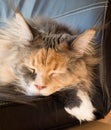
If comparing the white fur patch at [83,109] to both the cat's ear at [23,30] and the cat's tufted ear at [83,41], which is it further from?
the cat's ear at [23,30]

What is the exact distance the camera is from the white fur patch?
3.78 ft

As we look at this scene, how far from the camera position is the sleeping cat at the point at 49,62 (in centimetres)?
106

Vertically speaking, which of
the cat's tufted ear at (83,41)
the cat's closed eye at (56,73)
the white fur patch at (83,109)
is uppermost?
the cat's tufted ear at (83,41)

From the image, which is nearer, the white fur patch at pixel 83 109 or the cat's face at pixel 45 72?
the cat's face at pixel 45 72

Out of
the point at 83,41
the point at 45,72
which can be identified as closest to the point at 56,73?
the point at 45,72

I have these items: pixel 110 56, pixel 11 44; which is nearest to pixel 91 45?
pixel 110 56

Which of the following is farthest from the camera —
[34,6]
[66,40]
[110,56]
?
[34,6]

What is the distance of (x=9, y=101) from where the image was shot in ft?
Answer: 3.29

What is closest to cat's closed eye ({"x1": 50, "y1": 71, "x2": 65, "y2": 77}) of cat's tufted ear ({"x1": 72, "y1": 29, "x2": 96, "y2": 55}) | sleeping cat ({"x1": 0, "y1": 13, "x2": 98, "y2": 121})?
sleeping cat ({"x1": 0, "y1": 13, "x2": 98, "y2": 121})

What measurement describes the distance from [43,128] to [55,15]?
1.82 feet

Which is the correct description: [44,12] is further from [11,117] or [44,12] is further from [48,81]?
[11,117]

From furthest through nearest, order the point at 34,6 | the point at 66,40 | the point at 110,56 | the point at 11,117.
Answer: the point at 34,6 < the point at 110,56 < the point at 66,40 < the point at 11,117

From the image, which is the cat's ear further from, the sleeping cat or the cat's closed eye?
the cat's closed eye

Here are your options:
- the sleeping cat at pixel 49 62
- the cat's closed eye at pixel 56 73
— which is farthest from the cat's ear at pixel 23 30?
the cat's closed eye at pixel 56 73
